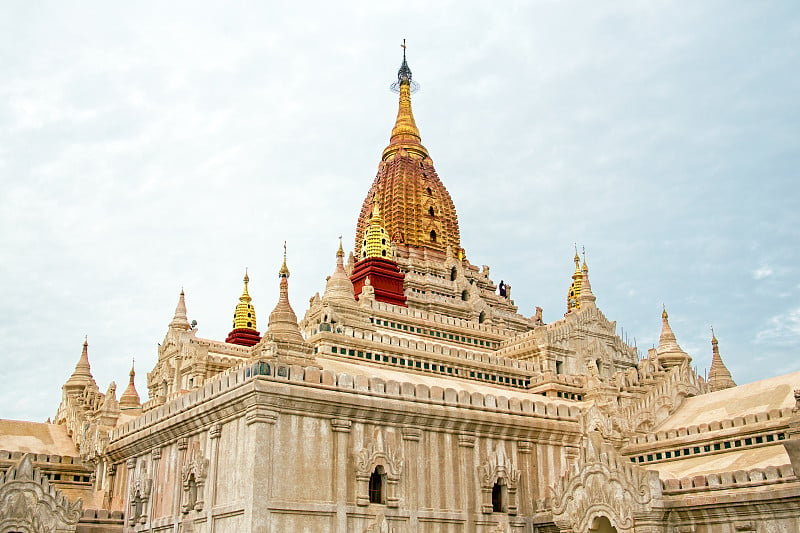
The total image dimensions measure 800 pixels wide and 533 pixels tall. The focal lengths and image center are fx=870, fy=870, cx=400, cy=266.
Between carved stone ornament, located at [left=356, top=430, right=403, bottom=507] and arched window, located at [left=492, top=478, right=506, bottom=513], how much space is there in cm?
488

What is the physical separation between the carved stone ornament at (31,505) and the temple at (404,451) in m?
0.06

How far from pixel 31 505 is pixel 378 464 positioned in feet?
49.6

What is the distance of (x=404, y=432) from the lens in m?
33.4

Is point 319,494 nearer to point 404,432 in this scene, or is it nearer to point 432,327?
point 404,432

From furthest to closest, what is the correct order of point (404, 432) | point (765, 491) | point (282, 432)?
point (404, 432)
point (282, 432)
point (765, 491)

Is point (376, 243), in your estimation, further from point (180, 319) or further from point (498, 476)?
point (498, 476)

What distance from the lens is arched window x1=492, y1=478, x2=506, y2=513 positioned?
3522cm

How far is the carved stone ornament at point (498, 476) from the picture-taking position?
1367 inches

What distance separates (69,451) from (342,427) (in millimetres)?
22013

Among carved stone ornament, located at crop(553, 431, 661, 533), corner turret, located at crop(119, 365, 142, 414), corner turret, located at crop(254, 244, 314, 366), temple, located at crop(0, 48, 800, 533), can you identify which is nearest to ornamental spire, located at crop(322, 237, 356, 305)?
temple, located at crop(0, 48, 800, 533)

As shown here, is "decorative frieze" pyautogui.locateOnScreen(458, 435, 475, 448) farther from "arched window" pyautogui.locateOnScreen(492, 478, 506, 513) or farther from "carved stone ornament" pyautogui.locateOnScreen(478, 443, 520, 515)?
"arched window" pyautogui.locateOnScreen(492, 478, 506, 513)

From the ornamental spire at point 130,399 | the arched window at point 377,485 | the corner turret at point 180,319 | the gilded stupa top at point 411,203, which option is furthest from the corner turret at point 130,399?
the arched window at point 377,485

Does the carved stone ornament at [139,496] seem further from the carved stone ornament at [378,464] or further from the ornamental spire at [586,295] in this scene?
the ornamental spire at [586,295]

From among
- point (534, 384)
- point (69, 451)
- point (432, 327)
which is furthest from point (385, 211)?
point (69, 451)
